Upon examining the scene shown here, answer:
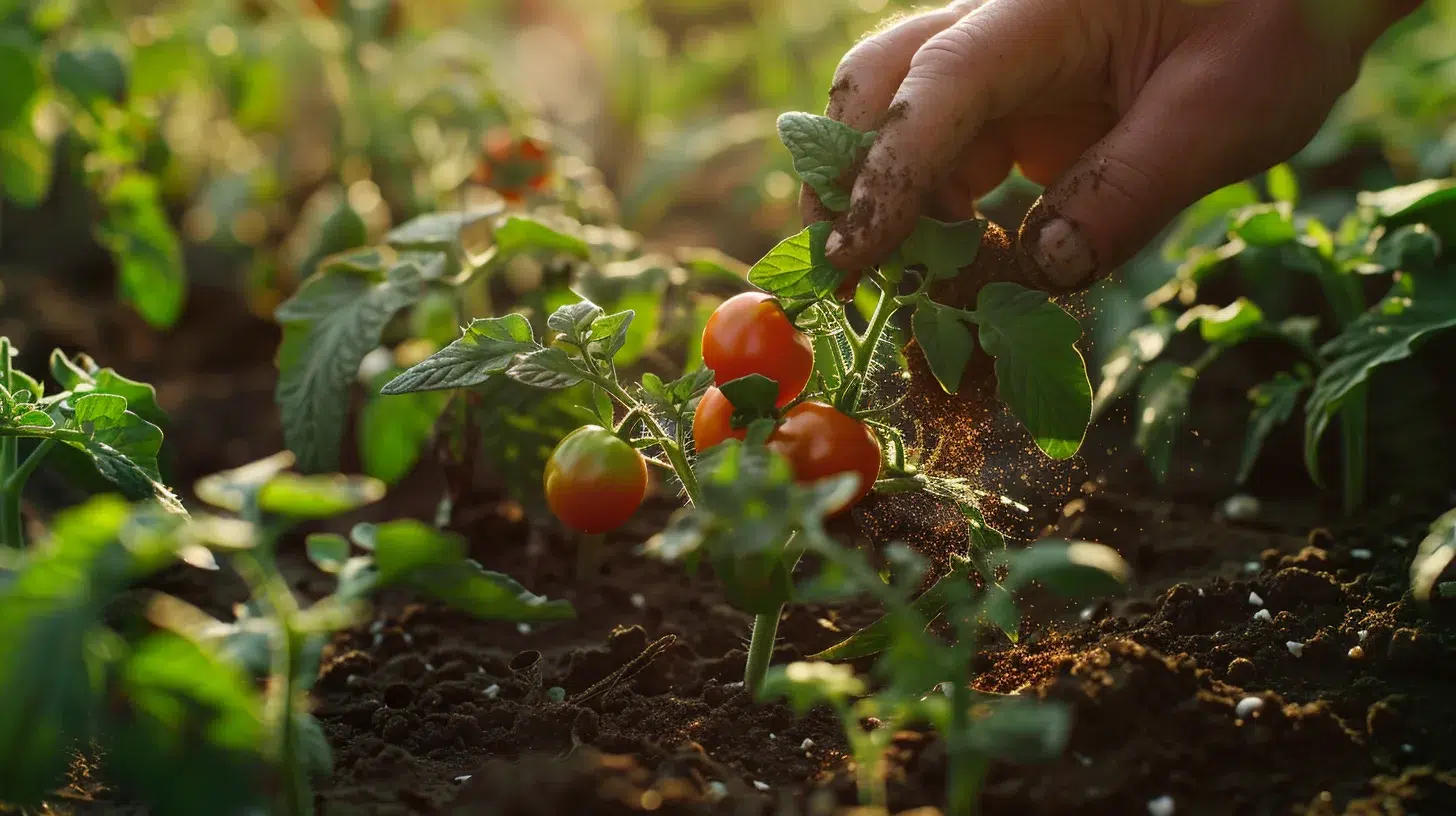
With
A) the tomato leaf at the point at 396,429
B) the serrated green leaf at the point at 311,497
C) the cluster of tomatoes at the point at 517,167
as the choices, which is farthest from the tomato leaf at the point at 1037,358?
the cluster of tomatoes at the point at 517,167

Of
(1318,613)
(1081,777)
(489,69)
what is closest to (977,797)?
(1081,777)

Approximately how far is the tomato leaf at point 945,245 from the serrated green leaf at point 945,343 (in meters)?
0.05

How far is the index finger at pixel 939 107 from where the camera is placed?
1.48m

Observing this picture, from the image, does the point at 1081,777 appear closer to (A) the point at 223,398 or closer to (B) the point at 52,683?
(B) the point at 52,683

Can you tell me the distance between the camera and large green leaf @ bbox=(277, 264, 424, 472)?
6.54ft

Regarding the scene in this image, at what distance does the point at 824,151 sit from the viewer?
151 centimetres

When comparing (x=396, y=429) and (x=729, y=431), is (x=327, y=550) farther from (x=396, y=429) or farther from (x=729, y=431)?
(x=396, y=429)

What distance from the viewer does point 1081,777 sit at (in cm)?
135

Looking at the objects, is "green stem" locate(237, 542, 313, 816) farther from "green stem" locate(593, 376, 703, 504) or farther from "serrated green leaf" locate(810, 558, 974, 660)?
"serrated green leaf" locate(810, 558, 974, 660)

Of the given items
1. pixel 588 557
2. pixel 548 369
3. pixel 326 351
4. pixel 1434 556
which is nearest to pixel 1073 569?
pixel 1434 556

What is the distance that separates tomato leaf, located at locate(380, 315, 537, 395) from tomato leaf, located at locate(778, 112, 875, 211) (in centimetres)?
41

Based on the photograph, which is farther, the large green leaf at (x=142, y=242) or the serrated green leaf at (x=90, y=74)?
the large green leaf at (x=142, y=242)

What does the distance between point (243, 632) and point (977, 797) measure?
803 mm

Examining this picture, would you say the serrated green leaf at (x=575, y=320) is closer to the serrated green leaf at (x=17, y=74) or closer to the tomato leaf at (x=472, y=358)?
the tomato leaf at (x=472, y=358)
